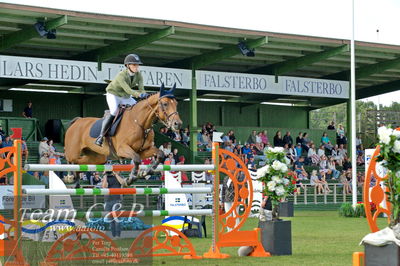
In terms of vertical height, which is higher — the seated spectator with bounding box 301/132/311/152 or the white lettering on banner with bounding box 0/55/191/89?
the white lettering on banner with bounding box 0/55/191/89

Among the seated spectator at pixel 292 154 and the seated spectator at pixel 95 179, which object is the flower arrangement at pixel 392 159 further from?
the seated spectator at pixel 292 154

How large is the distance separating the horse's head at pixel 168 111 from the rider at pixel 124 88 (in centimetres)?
42

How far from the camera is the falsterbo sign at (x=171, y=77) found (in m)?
22.6

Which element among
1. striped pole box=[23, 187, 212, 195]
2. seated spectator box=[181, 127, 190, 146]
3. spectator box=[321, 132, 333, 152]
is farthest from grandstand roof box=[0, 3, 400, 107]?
striped pole box=[23, 187, 212, 195]

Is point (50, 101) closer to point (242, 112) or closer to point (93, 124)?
point (242, 112)

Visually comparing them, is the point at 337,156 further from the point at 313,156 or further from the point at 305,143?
the point at 313,156

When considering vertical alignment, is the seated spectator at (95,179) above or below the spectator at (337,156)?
below

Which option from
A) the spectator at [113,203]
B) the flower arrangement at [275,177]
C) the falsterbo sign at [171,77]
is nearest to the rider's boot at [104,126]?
the spectator at [113,203]

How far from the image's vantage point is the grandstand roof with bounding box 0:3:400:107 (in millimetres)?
21922

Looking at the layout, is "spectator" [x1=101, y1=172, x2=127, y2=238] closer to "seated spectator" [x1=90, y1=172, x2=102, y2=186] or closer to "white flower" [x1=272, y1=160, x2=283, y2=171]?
"white flower" [x1=272, y1=160, x2=283, y2=171]

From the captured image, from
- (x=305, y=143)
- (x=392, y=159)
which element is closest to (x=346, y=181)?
(x=305, y=143)

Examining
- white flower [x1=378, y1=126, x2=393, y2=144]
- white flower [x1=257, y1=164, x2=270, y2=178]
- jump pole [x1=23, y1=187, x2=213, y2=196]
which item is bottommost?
jump pole [x1=23, y1=187, x2=213, y2=196]

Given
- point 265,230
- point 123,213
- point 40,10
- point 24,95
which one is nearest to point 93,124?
point 123,213

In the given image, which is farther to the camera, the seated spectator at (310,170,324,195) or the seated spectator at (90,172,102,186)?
the seated spectator at (310,170,324,195)
